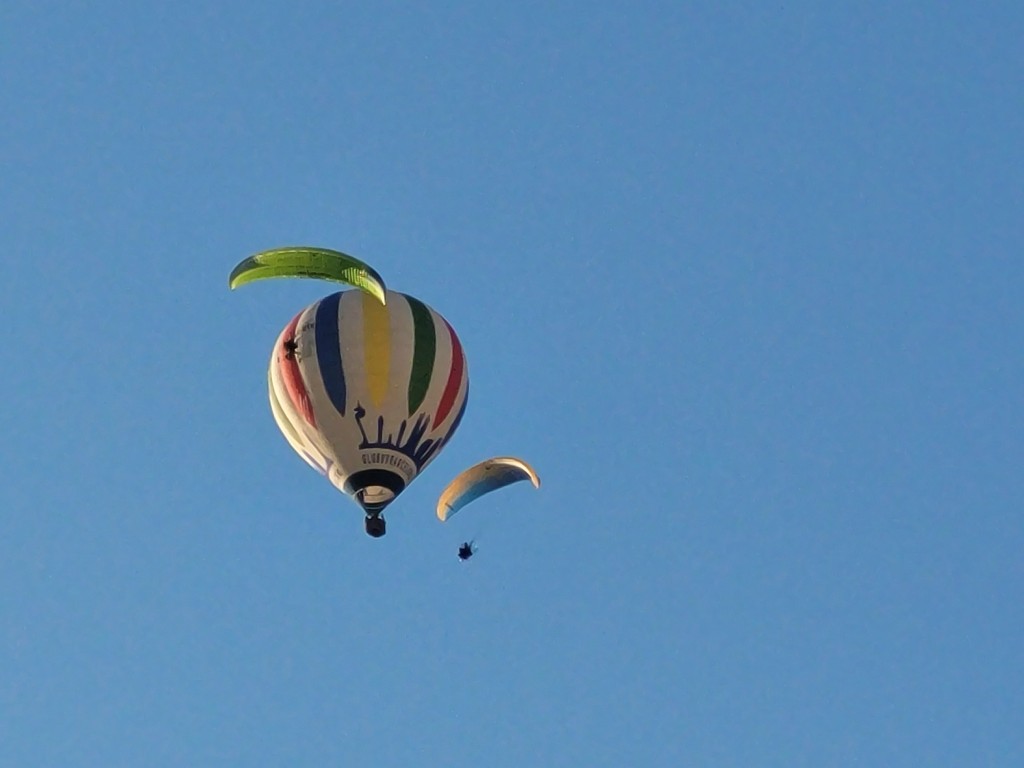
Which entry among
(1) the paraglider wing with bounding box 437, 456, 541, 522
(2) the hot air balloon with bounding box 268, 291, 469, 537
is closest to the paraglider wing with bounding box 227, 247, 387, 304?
(2) the hot air balloon with bounding box 268, 291, 469, 537

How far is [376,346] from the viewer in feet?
90.1

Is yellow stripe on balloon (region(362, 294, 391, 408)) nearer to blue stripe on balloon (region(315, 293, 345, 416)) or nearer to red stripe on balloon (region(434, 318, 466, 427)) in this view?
blue stripe on balloon (region(315, 293, 345, 416))

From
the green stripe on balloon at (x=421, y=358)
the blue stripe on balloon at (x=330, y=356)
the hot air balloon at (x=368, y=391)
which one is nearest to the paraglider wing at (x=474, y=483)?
the hot air balloon at (x=368, y=391)

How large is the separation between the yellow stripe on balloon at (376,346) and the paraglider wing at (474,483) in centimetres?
177

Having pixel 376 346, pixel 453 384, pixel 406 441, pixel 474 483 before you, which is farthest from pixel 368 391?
pixel 474 483

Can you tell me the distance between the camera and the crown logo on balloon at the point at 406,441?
27.2m

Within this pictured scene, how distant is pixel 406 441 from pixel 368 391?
0.75 m

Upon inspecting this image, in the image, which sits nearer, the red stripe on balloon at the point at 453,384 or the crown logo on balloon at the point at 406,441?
the crown logo on balloon at the point at 406,441

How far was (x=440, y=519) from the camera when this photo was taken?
28422 mm

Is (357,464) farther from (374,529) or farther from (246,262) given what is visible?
(246,262)

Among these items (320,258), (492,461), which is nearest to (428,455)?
(492,461)

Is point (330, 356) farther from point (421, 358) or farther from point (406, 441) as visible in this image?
point (406, 441)

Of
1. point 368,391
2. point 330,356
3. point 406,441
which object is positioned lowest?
point 406,441

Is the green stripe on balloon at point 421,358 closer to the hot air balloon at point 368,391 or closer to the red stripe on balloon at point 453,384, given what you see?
the hot air balloon at point 368,391
